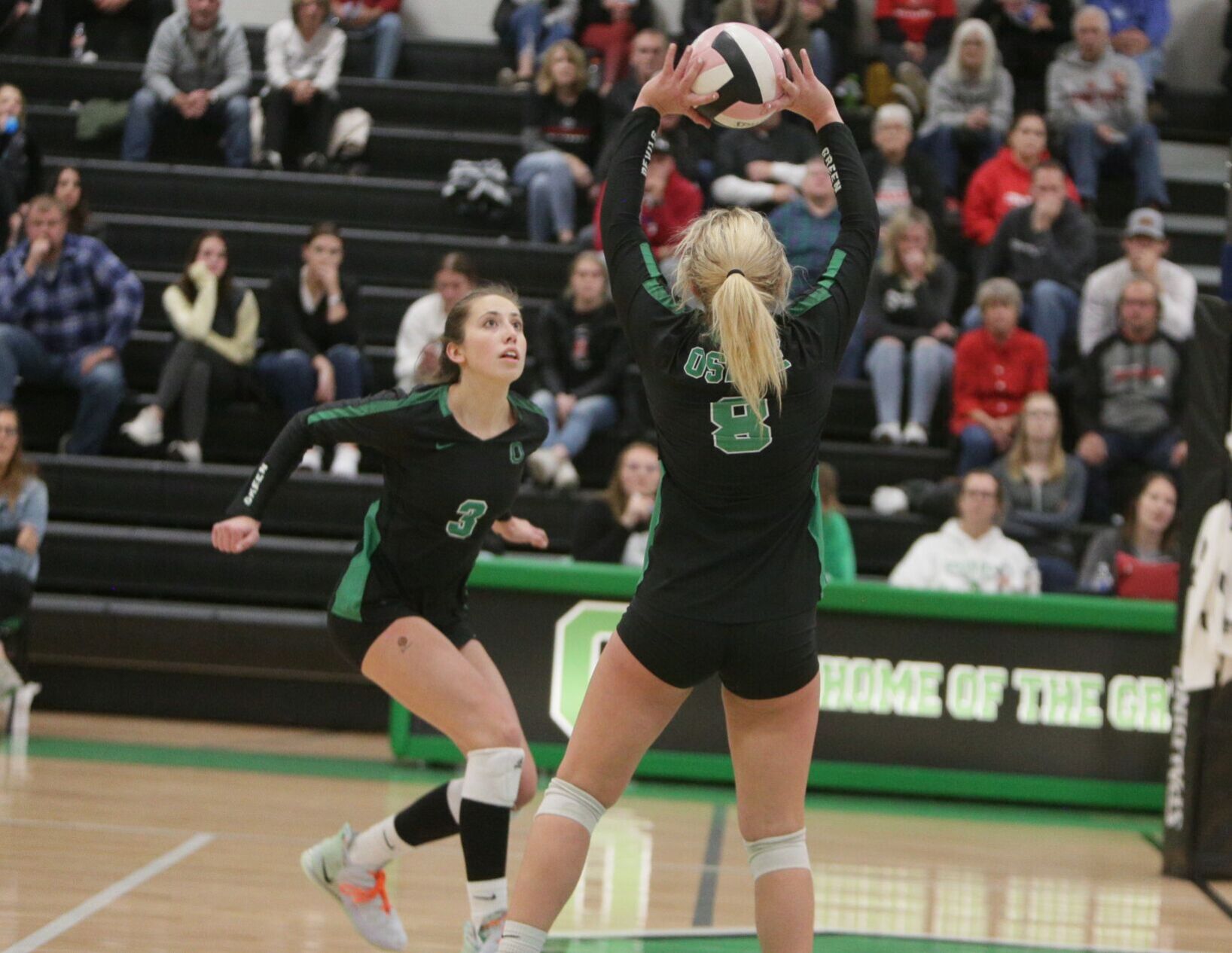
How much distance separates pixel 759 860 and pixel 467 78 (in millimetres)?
10563

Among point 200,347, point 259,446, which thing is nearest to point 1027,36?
point 259,446

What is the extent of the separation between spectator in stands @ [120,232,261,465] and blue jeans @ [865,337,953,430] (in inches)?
148

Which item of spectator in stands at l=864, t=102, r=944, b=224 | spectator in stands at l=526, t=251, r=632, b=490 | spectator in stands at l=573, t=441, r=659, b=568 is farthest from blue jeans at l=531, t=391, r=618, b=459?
spectator in stands at l=864, t=102, r=944, b=224

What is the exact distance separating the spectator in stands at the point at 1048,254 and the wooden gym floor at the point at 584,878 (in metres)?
3.51

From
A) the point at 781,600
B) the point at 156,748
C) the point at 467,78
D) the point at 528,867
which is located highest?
the point at 467,78

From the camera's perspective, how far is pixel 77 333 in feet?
31.9

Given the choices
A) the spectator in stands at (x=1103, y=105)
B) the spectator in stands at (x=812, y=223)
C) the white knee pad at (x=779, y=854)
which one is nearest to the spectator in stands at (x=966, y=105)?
the spectator in stands at (x=1103, y=105)

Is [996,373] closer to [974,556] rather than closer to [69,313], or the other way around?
[974,556]

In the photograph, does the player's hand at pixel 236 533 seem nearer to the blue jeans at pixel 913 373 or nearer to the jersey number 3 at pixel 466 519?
the jersey number 3 at pixel 466 519

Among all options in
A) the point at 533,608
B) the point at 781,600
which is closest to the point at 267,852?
the point at 533,608

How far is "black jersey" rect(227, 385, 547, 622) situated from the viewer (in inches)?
174

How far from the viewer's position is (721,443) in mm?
3256

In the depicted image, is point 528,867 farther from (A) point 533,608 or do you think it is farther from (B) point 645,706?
(A) point 533,608

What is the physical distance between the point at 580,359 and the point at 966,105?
3.65 meters
